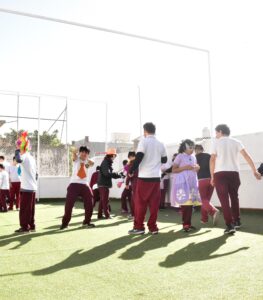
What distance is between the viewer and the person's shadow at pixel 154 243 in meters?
4.94

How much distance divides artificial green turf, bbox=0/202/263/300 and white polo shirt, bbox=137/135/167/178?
1.05 m

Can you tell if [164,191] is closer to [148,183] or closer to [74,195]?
[74,195]

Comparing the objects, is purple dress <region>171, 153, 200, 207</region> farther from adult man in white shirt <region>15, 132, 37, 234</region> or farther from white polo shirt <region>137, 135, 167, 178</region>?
adult man in white shirt <region>15, 132, 37, 234</region>

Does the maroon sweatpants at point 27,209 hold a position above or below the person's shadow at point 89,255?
above

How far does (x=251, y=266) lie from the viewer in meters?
4.15

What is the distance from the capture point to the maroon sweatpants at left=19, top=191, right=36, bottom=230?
7.23m

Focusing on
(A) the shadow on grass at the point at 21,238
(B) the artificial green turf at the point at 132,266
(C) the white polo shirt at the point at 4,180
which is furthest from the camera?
(C) the white polo shirt at the point at 4,180

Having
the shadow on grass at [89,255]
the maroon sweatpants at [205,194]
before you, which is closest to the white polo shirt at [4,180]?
the maroon sweatpants at [205,194]

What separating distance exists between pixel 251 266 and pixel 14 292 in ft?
7.80

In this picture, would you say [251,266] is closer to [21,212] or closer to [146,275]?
[146,275]

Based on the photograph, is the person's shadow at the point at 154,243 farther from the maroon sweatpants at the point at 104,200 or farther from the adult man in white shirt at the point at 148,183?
the maroon sweatpants at the point at 104,200

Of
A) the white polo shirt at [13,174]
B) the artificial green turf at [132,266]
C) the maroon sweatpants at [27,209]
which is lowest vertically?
the artificial green turf at [132,266]

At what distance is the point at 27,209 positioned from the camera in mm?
7301

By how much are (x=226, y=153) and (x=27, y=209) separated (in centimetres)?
372
